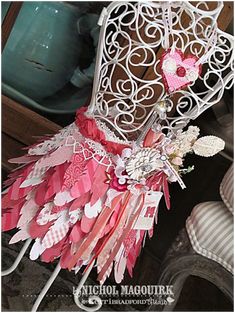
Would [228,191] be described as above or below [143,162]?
below

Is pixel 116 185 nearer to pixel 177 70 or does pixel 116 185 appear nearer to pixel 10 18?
pixel 177 70

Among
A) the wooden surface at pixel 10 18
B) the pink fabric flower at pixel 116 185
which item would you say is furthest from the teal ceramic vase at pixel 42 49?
the pink fabric flower at pixel 116 185

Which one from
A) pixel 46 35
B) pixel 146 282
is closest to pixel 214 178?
pixel 146 282

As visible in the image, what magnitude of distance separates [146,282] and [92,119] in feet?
1.91

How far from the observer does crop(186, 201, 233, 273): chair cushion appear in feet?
3.74

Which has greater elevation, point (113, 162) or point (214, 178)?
point (113, 162)

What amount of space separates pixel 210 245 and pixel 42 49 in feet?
2.07

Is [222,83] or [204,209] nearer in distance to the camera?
[222,83]

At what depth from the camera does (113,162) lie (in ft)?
3.53

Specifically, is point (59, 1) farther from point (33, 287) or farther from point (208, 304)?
point (208, 304)

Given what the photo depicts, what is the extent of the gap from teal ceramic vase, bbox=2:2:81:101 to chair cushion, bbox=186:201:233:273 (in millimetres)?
493

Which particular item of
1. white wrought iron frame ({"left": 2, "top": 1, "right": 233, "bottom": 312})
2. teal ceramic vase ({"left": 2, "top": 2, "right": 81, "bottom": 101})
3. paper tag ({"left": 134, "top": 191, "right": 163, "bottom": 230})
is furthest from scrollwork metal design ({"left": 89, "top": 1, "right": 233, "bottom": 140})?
teal ceramic vase ({"left": 2, "top": 2, "right": 81, "bottom": 101})

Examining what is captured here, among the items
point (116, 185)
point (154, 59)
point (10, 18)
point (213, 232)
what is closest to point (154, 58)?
point (154, 59)

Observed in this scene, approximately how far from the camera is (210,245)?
1.16 meters
